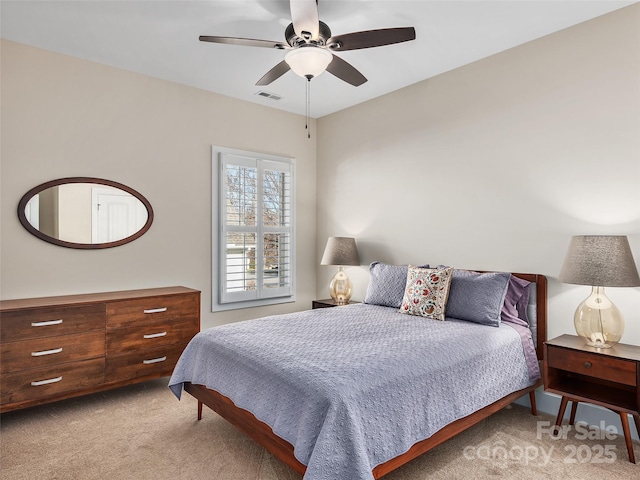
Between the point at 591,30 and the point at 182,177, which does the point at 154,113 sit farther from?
the point at 591,30

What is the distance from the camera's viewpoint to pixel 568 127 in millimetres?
2967

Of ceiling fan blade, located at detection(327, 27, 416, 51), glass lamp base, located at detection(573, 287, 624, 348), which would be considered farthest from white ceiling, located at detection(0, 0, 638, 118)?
glass lamp base, located at detection(573, 287, 624, 348)

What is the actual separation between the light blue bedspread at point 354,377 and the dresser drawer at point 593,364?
0.78 ft

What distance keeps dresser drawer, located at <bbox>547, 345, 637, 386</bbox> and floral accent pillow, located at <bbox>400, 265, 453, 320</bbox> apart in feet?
2.51

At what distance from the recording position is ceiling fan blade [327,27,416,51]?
234 cm

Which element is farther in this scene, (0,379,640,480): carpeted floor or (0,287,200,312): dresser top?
(0,287,200,312): dresser top

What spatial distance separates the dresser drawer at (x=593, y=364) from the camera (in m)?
2.31

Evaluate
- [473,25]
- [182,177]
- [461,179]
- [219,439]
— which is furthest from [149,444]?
[473,25]

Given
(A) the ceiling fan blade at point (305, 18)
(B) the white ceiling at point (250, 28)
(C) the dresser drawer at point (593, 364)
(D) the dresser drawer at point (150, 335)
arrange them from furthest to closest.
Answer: (D) the dresser drawer at point (150, 335)
(B) the white ceiling at point (250, 28)
(C) the dresser drawer at point (593, 364)
(A) the ceiling fan blade at point (305, 18)

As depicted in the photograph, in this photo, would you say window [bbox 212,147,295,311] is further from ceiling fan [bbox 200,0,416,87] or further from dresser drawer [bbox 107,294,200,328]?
ceiling fan [bbox 200,0,416,87]

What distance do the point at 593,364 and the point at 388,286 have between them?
5.27 ft

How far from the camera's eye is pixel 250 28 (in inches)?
115

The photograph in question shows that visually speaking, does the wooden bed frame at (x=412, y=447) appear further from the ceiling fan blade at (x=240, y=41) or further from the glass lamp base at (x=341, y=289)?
the ceiling fan blade at (x=240, y=41)

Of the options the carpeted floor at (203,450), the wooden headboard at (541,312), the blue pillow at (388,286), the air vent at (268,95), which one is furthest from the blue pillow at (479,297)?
the air vent at (268,95)
